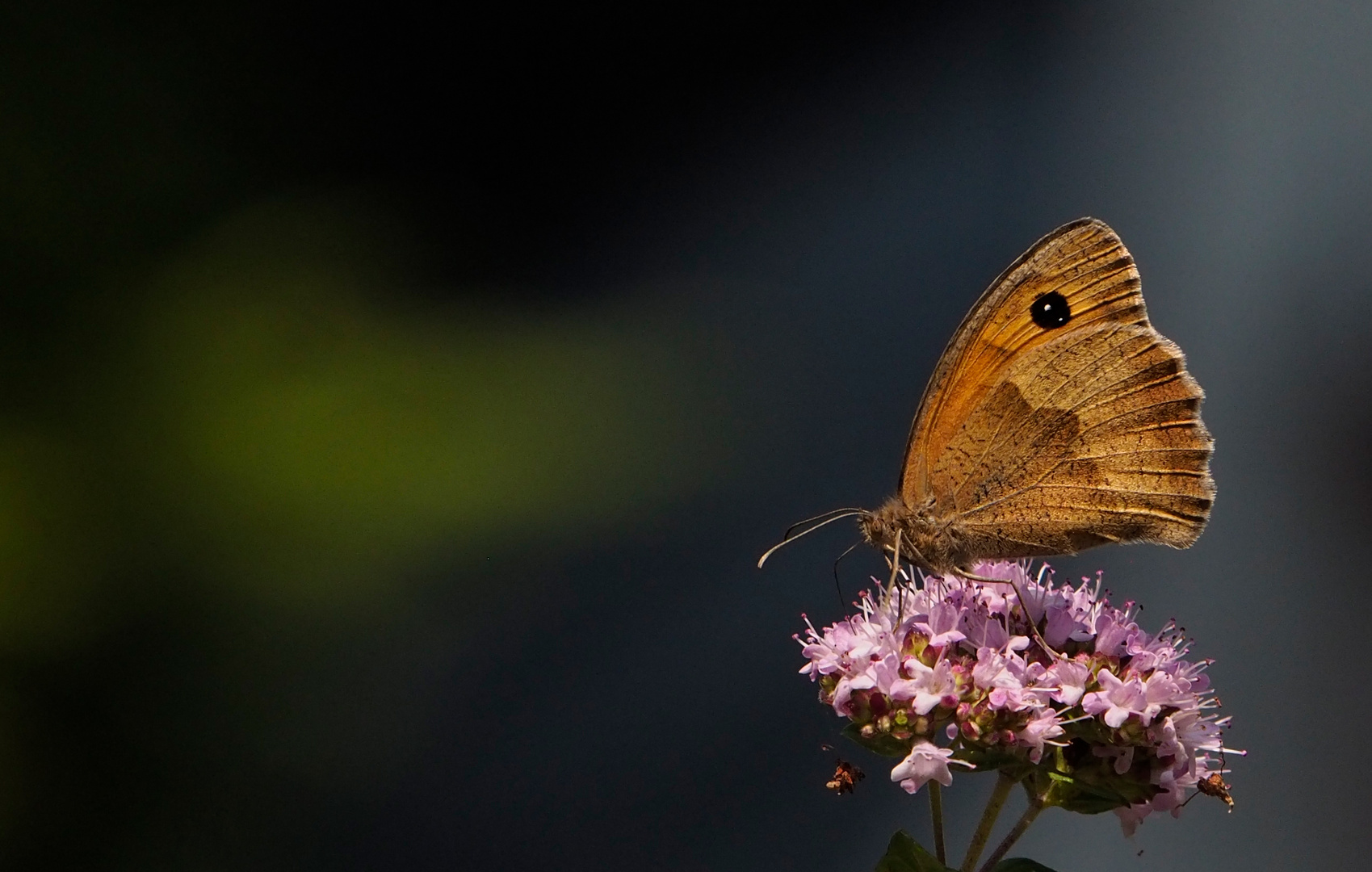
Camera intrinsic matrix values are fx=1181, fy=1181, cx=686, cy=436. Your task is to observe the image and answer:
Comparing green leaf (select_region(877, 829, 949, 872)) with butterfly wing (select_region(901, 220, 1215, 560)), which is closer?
green leaf (select_region(877, 829, 949, 872))

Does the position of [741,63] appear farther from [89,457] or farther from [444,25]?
[89,457]

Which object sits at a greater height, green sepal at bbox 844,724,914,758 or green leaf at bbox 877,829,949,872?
green sepal at bbox 844,724,914,758

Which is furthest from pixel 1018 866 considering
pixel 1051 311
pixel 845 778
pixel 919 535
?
pixel 1051 311

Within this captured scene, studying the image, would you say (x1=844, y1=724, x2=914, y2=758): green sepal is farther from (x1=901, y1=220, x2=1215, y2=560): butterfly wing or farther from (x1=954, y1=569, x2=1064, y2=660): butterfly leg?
(x1=901, y1=220, x2=1215, y2=560): butterfly wing

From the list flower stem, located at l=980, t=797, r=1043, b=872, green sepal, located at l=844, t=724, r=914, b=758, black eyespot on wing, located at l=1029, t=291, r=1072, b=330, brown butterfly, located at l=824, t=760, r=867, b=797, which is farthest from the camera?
black eyespot on wing, located at l=1029, t=291, r=1072, b=330

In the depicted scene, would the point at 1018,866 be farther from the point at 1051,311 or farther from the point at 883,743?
the point at 1051,311

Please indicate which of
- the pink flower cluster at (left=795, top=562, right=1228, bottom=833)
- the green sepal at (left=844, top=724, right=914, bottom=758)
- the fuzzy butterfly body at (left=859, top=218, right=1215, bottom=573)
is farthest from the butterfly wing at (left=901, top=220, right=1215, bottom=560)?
the green sepal at (left=844, top=724, right=914, bottom=758)
